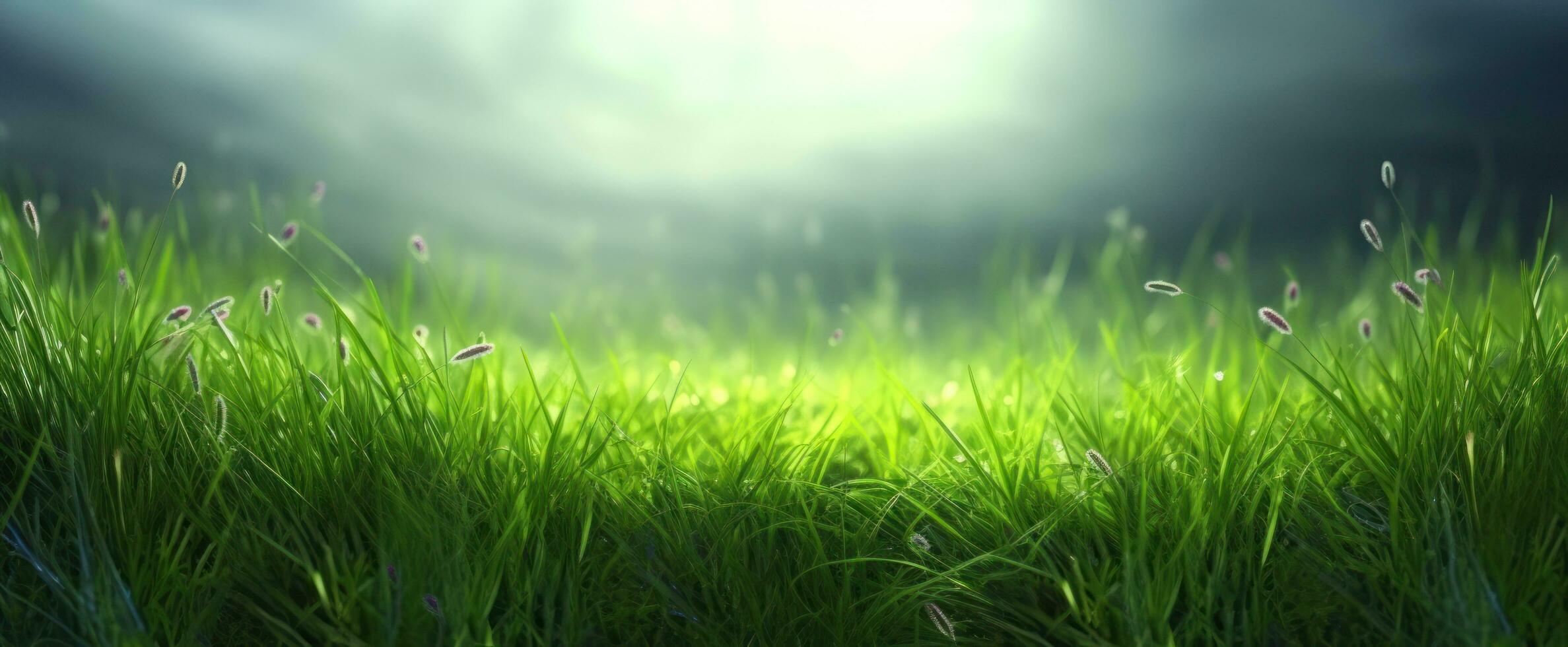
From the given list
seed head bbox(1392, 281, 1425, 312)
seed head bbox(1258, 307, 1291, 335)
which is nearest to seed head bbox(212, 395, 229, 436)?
seed head bbox(1258, 307, 1291, 335)

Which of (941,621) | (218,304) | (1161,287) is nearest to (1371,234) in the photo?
(1161,287)

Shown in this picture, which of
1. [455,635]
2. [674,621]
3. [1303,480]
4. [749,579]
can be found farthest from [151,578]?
[1303,480]

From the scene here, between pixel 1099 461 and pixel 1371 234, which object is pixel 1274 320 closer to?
pixel 1371 234

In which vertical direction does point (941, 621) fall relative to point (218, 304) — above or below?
below

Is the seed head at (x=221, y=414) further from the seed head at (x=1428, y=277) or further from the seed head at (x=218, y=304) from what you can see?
the seed head at (x=1428, y=277)

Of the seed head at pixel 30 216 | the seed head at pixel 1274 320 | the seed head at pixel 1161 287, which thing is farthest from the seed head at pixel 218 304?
the seed head at pixel 1274 320

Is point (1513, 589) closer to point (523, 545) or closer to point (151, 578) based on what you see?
point (523, 545)
